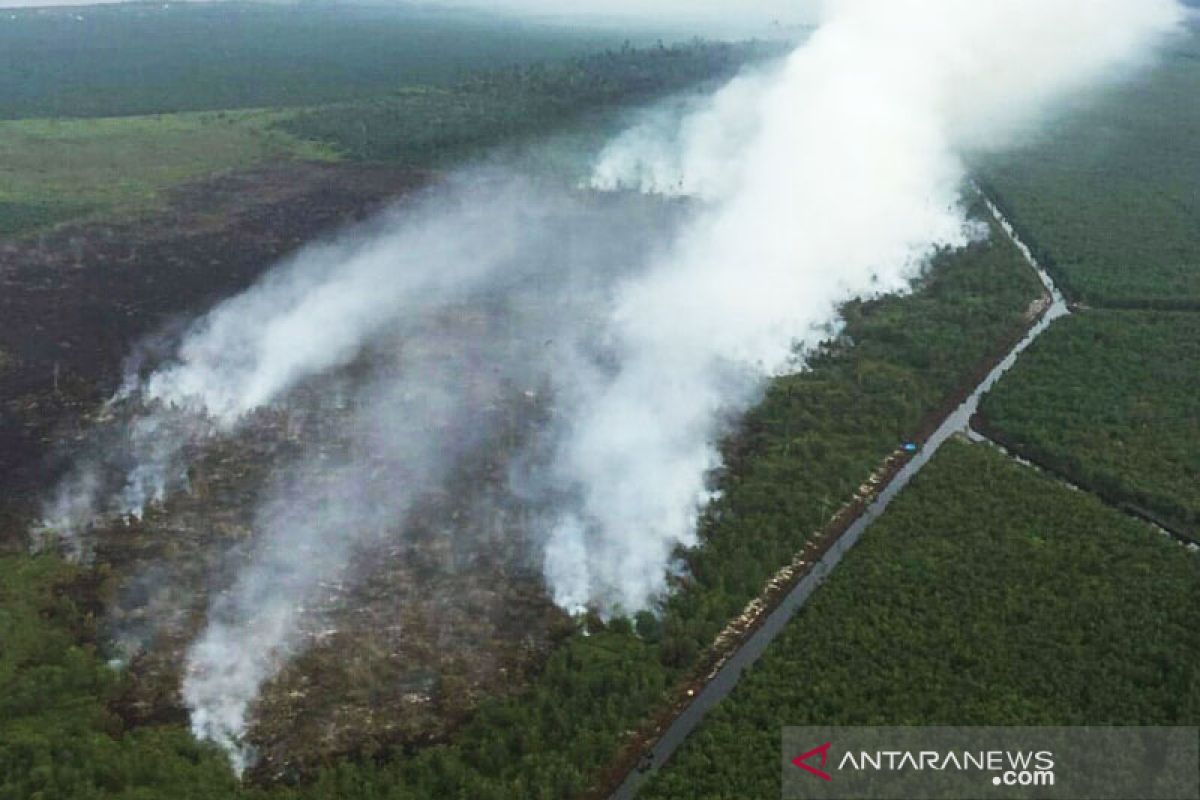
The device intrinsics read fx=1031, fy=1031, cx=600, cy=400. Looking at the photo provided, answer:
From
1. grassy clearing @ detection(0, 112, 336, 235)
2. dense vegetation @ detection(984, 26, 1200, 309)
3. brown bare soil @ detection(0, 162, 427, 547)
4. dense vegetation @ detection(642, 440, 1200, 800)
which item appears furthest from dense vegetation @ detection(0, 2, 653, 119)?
dense vegetation @ detection(642, 440, 1200, 800)

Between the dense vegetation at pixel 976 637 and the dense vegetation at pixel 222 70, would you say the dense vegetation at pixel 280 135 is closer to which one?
the dense vegetation at pixel 222 70

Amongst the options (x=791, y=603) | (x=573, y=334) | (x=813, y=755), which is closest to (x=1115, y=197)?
(x=573, y=334)

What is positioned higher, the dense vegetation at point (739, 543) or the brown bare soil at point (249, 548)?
the brown bare soil at point (249, 548)

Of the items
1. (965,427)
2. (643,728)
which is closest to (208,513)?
(643,728)

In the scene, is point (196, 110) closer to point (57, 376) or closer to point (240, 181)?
point (240, 181)

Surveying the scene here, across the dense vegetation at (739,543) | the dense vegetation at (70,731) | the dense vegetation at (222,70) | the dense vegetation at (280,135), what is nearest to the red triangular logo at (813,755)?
the dense vegetation at (739,543)

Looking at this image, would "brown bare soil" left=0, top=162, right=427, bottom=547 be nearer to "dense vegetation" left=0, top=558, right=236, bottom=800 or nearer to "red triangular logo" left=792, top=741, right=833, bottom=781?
"dense vegetation" left=0, top=558, right=236, bottom=800
